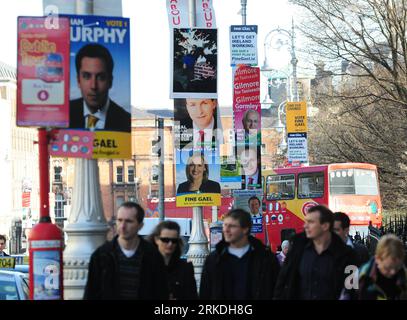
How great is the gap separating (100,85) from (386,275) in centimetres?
380

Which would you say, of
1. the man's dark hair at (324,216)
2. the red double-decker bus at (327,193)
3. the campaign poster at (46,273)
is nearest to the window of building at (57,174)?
the red double-decker bus at (327,193)

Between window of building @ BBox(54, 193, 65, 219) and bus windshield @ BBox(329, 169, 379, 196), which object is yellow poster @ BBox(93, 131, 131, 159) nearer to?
bus windshield @ BBox(329, 169, 379, 196)

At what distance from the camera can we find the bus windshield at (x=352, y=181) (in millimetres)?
43344

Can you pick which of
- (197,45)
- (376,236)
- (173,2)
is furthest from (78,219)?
(376,236)

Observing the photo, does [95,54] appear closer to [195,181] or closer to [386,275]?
[386,275]

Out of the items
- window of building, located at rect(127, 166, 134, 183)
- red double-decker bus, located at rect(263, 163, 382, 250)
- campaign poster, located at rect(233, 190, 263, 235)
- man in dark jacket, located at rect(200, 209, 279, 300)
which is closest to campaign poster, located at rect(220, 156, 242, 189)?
campaign poster, located at rect(233, 190, 263, 235)

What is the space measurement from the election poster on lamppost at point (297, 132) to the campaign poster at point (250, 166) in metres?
13.8

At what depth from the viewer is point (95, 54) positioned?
38.8 feet

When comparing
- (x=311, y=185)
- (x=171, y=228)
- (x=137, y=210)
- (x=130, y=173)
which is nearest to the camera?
(x=137, y=210)

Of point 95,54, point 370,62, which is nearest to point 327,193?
point 370,62

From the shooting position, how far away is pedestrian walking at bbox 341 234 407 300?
30.5ft

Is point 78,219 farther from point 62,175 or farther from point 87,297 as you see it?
point 62,175

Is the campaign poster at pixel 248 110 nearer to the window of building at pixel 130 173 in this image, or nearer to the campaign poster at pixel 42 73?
the campaign poster at pixel 42 73

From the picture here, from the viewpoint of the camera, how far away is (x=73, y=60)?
462 inches
